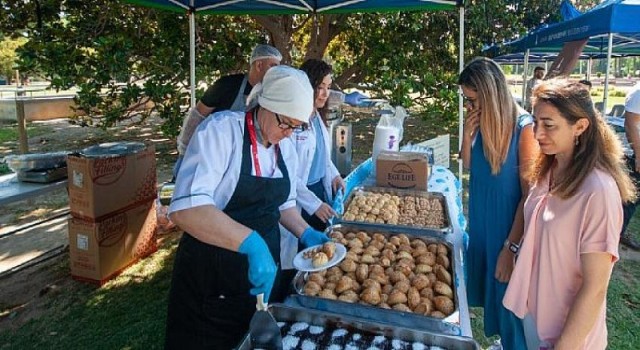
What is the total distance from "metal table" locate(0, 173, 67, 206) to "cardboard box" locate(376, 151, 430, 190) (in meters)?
2.22

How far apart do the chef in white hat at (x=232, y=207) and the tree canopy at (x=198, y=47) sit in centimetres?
Result: 432

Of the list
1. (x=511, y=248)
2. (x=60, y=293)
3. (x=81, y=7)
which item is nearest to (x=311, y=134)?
(x=511, y=248)

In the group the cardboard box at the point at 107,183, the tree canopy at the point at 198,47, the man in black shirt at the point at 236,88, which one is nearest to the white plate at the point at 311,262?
the man in black shirt at the point at 236,88

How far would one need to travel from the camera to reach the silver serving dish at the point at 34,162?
113 inches

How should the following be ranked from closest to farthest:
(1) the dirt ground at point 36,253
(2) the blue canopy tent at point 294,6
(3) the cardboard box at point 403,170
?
(3) the cardboard box at point 403,170
(1) the dirt ground at point 36,253
(2) the blue canopy tent at point 294,6

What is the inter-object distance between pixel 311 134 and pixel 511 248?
1.13 meters

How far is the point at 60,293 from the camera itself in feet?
10.3

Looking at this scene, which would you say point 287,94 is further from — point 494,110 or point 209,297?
point 494,110

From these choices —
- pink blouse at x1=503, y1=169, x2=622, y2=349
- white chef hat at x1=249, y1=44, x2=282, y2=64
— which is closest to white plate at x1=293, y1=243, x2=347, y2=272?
pink blouse at x1=503, y1=169, x2=622, y2=349

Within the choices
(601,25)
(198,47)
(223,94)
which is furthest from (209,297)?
(198,47)

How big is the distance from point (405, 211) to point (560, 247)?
1126 mm

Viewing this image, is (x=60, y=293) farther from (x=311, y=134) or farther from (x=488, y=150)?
(x=488, y=150)

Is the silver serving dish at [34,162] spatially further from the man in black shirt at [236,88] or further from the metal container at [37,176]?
the man in black shirt at [236,88]

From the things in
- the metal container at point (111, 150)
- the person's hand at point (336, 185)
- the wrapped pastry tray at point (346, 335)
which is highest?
the metal container at point (111, 150)
